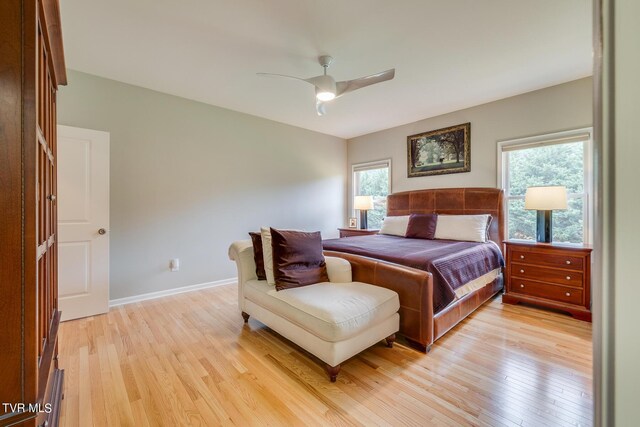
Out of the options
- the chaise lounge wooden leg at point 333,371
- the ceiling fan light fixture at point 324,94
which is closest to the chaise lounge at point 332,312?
the chaise lounge wooden leg at point 333,371

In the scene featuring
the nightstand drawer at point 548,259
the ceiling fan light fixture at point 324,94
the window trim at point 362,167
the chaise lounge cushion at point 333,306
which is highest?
the ceiling fan light fixture at point 324,94

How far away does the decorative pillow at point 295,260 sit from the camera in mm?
2273

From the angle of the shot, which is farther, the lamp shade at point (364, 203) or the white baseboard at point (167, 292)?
the lamp shade at point (364, 203)

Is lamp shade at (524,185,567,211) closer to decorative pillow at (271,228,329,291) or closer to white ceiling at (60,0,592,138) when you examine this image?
white ceiling at (60,0,592,138)

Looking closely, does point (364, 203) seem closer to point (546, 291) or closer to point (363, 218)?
point (363, 218)

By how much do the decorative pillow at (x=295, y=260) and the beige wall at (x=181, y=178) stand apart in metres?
1.93

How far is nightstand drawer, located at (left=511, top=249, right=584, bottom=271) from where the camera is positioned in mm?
2756

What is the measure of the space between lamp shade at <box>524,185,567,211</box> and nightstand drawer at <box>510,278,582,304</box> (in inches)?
31.5

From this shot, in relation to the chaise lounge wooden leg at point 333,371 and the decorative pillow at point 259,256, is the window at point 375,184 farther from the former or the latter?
the chaise lounge wooden leg at point 333,371

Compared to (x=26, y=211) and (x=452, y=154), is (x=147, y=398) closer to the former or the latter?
(x=26, y=211)

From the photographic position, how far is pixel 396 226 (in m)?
4.19

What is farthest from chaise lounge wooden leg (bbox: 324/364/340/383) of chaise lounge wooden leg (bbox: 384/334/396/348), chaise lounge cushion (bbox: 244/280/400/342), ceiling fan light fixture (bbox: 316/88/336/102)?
ceiling fan light fixture (bbox: 316/88/336/102)

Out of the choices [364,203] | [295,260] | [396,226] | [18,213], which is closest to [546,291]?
[396,226]

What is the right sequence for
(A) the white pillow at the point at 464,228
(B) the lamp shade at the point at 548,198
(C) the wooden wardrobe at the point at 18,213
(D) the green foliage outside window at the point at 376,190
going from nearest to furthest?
(C) the wooden wardrobe at the point at 18,213 < (B) the lamp shade at the point at 548,198 < (A) the white pillow at the point at 464,228 < (D) the green foliage outside window at the point at 376,190
